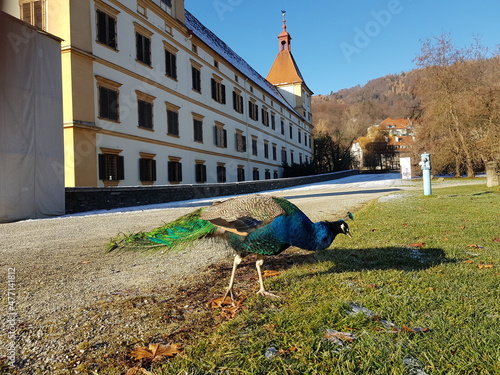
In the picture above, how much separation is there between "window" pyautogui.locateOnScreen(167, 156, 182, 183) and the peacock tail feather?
18.6 metres

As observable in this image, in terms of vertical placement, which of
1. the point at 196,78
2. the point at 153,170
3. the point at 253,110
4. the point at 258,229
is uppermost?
the point at 196,78

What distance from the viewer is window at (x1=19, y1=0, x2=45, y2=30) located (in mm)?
15836

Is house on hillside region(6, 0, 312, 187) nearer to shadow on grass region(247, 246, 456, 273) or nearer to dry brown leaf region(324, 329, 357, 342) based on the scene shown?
shadow on grass region(247, 246, 456, 273)

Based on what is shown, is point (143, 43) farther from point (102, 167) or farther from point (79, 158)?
point (79, 158)

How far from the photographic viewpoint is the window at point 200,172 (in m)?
25.1

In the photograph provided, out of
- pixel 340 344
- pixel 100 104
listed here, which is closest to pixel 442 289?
pixel 340 344

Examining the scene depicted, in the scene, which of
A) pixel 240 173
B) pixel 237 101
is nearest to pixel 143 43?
pixel 237 101

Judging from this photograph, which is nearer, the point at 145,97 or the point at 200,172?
the point at 145,97

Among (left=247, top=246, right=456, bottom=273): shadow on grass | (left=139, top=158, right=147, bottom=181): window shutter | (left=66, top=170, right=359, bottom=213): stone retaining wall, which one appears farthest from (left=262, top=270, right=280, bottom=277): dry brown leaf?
(left=139, top=158, right=147, bottom=181): window shutter

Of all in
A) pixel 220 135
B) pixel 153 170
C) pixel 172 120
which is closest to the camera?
pixel 153 170

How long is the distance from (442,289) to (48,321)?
11.0ft

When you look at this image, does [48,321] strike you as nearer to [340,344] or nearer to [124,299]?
[124,299]

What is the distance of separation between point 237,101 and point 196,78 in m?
7.52

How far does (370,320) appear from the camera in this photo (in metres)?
2.47
